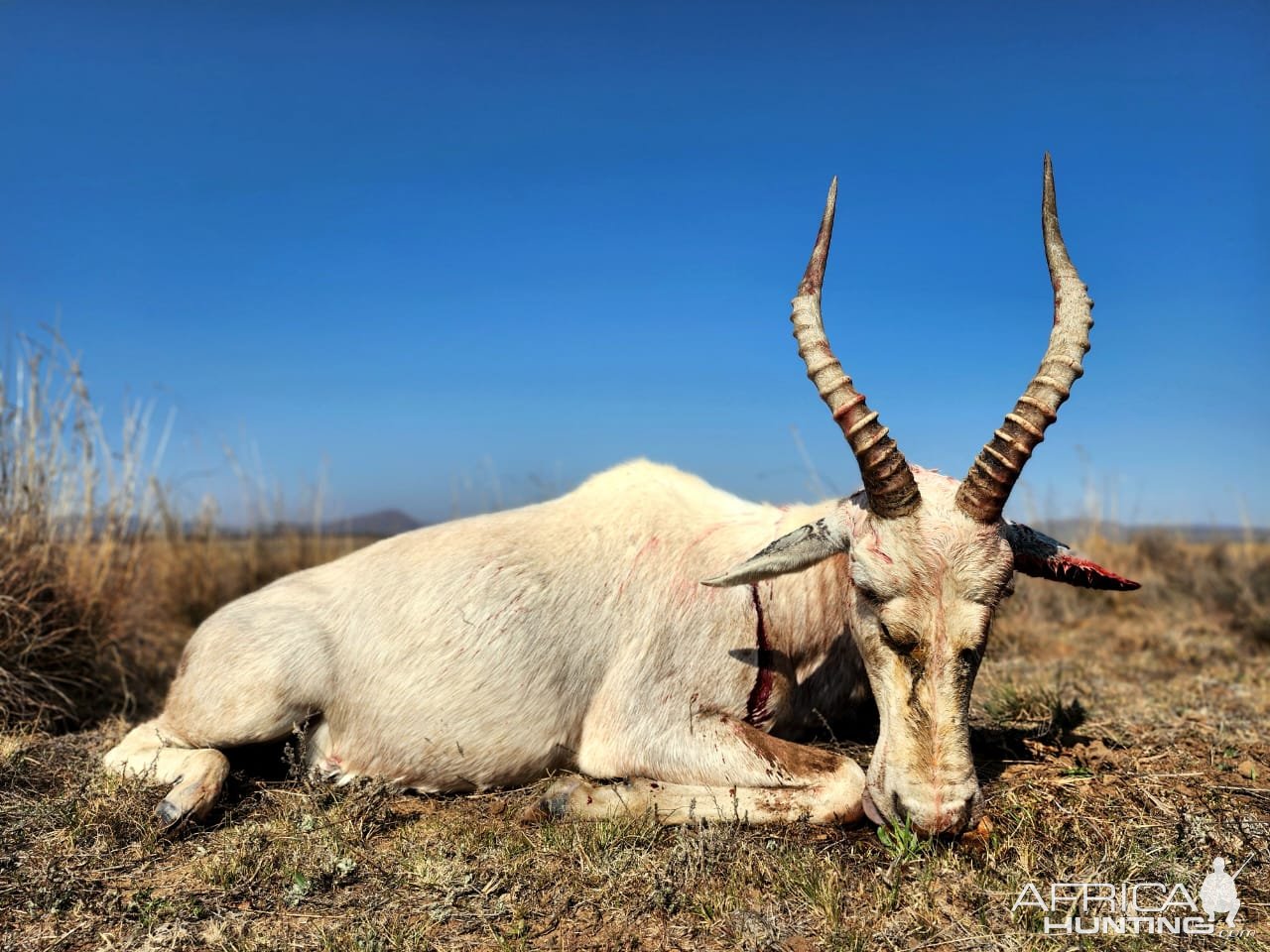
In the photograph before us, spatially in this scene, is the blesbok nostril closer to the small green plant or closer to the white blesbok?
the small green plant

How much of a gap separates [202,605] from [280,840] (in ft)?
24.9

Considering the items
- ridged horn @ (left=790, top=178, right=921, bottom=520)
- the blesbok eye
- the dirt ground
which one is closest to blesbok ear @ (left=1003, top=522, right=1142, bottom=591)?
ridged horn @ (left=790, top=178, right=921, bottom=520)

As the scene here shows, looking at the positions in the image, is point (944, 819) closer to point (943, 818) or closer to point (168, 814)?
point (943, 818)

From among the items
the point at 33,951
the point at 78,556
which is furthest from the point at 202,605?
the point at 33,951

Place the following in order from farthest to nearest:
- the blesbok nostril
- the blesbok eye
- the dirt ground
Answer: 1. the blesbok eye
2. the blesbok nostril
3. the dirt ground

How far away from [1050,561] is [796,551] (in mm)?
1114

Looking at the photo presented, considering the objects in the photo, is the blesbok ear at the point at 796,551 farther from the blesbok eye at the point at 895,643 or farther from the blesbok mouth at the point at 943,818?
the blesbok mouth at the point at 943,818

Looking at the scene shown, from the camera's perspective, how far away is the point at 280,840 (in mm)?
3777

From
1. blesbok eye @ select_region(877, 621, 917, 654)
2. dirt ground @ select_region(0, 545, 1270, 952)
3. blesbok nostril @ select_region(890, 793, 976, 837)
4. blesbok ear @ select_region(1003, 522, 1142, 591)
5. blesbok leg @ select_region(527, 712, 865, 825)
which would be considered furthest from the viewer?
blesbok ear @ select_region(1003, 522, 1142, 591)

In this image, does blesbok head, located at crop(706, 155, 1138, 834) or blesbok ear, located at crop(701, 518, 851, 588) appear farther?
blesbok ear, located at crop(701, 518, 851, 588)

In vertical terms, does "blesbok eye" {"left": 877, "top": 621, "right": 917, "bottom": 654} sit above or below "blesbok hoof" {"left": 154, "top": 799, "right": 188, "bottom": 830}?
above

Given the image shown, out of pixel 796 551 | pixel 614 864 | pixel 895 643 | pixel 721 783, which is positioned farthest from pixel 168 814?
pixel 895 643

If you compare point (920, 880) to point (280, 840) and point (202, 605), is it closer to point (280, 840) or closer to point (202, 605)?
Answer: point (280, 840)

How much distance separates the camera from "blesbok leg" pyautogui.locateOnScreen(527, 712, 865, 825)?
3709 mm
